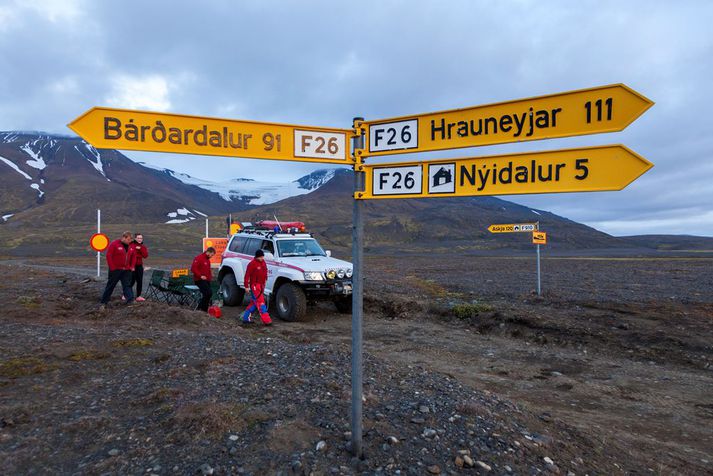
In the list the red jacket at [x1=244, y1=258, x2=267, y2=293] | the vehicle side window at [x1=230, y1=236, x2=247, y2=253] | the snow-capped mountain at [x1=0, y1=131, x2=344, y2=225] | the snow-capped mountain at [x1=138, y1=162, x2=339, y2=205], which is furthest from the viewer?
the snow-capped mountain at [x1=138, y1=162, x2=339, y2=205]

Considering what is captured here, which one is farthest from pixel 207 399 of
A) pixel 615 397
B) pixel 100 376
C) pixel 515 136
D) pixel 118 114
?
pixel 615 397

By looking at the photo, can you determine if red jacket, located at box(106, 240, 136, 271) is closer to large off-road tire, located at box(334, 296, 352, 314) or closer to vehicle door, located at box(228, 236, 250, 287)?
vehicle door, located at box(228, 236, 250, 287)

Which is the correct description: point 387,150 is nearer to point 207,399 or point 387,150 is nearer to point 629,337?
point 207,399

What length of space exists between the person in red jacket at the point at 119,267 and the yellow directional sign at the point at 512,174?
8969mm

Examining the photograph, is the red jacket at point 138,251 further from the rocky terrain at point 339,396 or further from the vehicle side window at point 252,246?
the vehicle side window at point 252,246

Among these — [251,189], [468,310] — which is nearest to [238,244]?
[468,310]

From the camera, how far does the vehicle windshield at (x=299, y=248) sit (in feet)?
41.1

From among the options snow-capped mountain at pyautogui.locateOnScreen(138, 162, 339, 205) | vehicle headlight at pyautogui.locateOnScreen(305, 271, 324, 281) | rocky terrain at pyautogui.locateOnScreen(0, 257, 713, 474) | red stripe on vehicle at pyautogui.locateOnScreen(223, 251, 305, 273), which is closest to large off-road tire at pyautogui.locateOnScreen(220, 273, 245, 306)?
red stripe on vehicle at pyautogui.locateOnScreen(223, 251, 305, 273)

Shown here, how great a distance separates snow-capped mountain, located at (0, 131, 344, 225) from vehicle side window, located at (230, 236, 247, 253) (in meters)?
93.2

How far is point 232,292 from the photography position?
45.5ft

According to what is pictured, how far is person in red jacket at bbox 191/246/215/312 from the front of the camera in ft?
37.2

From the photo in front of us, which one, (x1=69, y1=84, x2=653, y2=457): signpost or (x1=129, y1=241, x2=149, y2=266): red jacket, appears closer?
(x1=69, y1=84, x2=653, y2=457): signpost

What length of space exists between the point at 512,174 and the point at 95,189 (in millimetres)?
133343

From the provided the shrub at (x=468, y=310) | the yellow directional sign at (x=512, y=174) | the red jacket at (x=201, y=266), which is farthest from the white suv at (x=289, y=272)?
the yellow directional sign at (x=512, y=174)
